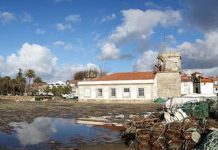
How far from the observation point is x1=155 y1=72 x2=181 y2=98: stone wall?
5416 centimetres

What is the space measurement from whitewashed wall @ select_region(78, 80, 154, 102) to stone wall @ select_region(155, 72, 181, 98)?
6.49 feet

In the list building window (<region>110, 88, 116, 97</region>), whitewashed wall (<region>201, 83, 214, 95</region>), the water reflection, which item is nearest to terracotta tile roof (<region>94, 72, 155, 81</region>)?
building window (<region>110, 88, 116, 97</region>)

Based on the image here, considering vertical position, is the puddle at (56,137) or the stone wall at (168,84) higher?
the stone wall at (168,84)

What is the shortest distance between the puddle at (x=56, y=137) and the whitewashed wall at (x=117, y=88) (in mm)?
31393

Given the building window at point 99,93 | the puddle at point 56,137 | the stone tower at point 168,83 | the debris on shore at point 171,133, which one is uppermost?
the stone tower at point 168,83

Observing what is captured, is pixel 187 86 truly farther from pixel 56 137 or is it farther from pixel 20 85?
pixel 56 137

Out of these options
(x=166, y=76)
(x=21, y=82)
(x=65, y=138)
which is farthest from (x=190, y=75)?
(x=65, y=138)

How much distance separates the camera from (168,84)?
5447 cm

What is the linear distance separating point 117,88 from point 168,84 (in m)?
8.06

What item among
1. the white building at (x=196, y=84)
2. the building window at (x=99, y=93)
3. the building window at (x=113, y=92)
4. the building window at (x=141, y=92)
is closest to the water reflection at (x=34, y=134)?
the building window at (x=141, y=92)

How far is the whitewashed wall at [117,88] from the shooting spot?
5328 centimetres

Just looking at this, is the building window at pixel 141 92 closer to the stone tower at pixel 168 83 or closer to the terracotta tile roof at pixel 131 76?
the terracotta tile roof at pixel 131 76

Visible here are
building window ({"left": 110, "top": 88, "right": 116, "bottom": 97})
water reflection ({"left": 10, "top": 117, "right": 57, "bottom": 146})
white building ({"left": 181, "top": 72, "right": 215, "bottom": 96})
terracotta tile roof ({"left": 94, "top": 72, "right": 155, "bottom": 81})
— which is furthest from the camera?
white building ({"left": 181, "top": 72, "right": 215, "bottom": 96})

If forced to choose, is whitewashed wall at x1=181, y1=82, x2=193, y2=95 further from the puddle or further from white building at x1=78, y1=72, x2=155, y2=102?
the puddle
